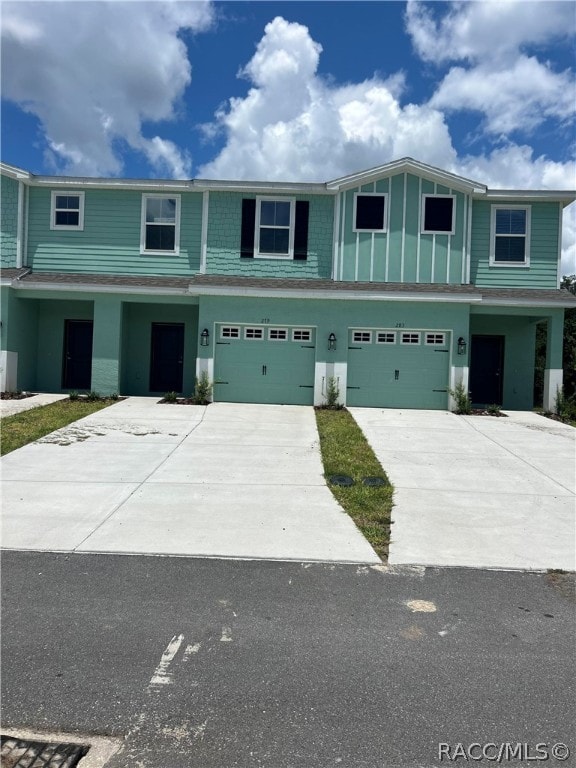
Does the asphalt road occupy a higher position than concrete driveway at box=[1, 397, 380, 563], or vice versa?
concrete driveway at box=[1, 397, 380, 563]

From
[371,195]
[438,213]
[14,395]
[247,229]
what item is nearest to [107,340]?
[14,395]

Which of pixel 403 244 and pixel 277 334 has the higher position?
pixel 403 244

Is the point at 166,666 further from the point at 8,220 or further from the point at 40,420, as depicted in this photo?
the point at 8,220

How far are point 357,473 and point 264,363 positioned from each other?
6.91 metres

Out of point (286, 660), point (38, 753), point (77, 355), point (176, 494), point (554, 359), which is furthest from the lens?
point (77, 355)

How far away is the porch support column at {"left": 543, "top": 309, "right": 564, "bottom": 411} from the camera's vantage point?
1387 centimetres

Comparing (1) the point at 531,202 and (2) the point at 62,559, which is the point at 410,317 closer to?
(1) the point at 531,202

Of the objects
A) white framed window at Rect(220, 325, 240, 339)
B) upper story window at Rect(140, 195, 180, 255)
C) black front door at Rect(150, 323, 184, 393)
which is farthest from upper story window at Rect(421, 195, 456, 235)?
black front door at Rect(150, 323, 184, 393)

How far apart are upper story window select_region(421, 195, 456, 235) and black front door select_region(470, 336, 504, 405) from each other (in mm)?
3404

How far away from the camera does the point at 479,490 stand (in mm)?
7180

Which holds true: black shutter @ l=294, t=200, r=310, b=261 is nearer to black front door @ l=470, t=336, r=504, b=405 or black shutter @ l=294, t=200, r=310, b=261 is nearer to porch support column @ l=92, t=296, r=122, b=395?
porch support column @ l=92, t=296, r=122, b=395

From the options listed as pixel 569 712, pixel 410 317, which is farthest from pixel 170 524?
pixel 410 317

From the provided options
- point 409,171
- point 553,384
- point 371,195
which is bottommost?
point 553,384

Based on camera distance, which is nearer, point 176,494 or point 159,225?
point 176,494
